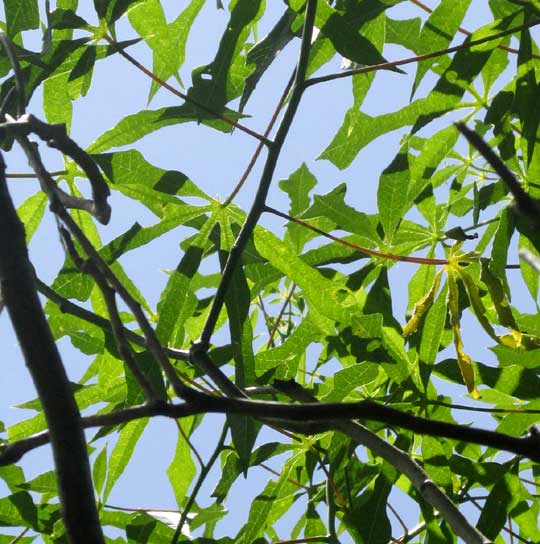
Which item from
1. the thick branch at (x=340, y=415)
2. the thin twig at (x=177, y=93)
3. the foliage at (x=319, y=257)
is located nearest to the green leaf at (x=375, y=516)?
the foliage at (x=319, y=257)

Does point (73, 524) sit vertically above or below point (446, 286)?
below

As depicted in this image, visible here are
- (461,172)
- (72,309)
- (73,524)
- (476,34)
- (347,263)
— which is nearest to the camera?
(73,524)

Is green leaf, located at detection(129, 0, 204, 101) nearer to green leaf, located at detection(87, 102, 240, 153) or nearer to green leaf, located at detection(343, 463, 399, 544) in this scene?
green leaf, located at detection(87, 102, 240, 153)

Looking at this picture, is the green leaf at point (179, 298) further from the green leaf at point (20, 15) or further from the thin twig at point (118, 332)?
the thin twig at point (118, 332)

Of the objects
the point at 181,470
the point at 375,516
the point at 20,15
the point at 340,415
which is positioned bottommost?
the point at 340,415

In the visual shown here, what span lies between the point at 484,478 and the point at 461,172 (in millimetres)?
434

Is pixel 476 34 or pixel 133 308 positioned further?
pixel 476 34

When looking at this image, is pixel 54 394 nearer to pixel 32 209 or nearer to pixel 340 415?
pixel 340 415

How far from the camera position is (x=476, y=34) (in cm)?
85

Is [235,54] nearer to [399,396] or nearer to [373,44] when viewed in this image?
[373,44]

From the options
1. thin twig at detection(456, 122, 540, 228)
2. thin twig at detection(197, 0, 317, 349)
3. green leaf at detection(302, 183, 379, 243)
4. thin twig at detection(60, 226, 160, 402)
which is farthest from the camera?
green leaf at detection(302, 183, 379, 243)

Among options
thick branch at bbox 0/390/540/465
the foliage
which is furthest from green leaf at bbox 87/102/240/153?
thick branch at bbox 0/390/540/465

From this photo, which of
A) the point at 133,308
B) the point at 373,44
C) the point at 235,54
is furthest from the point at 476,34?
the point at 133,308

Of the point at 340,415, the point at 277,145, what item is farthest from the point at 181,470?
the point at 340,415
